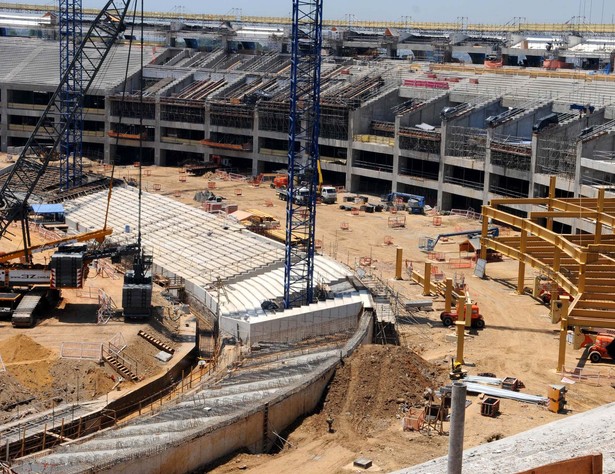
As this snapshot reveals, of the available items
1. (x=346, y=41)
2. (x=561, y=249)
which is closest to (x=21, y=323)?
(x=561, y=249)

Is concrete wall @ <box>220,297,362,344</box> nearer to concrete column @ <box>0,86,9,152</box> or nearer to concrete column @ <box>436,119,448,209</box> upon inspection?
concrete column @ <box>436,119,448,209</box>

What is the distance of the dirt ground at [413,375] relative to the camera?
26500mm

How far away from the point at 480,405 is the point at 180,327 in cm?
1308

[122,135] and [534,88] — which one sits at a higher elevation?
[534,88]

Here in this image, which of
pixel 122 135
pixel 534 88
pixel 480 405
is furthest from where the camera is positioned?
pixel 122 135

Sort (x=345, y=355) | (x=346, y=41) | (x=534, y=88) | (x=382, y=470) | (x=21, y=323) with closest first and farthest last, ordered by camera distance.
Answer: (x=382, y=470)
(x=345, y=355)
(x=21, y=323)
(x=534, y=88)
(x=346, y=41)

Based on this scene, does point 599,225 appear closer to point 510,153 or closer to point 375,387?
point 375,387

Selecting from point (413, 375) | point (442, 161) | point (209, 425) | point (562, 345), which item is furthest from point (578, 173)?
point (209, 425)

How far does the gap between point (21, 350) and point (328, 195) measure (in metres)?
36.4

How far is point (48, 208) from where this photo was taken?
60.3 meters

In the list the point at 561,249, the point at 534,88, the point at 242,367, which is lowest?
the point at 242,367

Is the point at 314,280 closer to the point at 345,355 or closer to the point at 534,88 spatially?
the point at 345,355

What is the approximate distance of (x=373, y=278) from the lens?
4644 centimetres

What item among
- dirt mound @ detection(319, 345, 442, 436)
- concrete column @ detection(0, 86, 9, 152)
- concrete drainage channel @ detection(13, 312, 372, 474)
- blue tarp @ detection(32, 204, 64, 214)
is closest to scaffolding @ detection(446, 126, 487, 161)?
blue tarp @ detection(32, 204, 64, 214)
